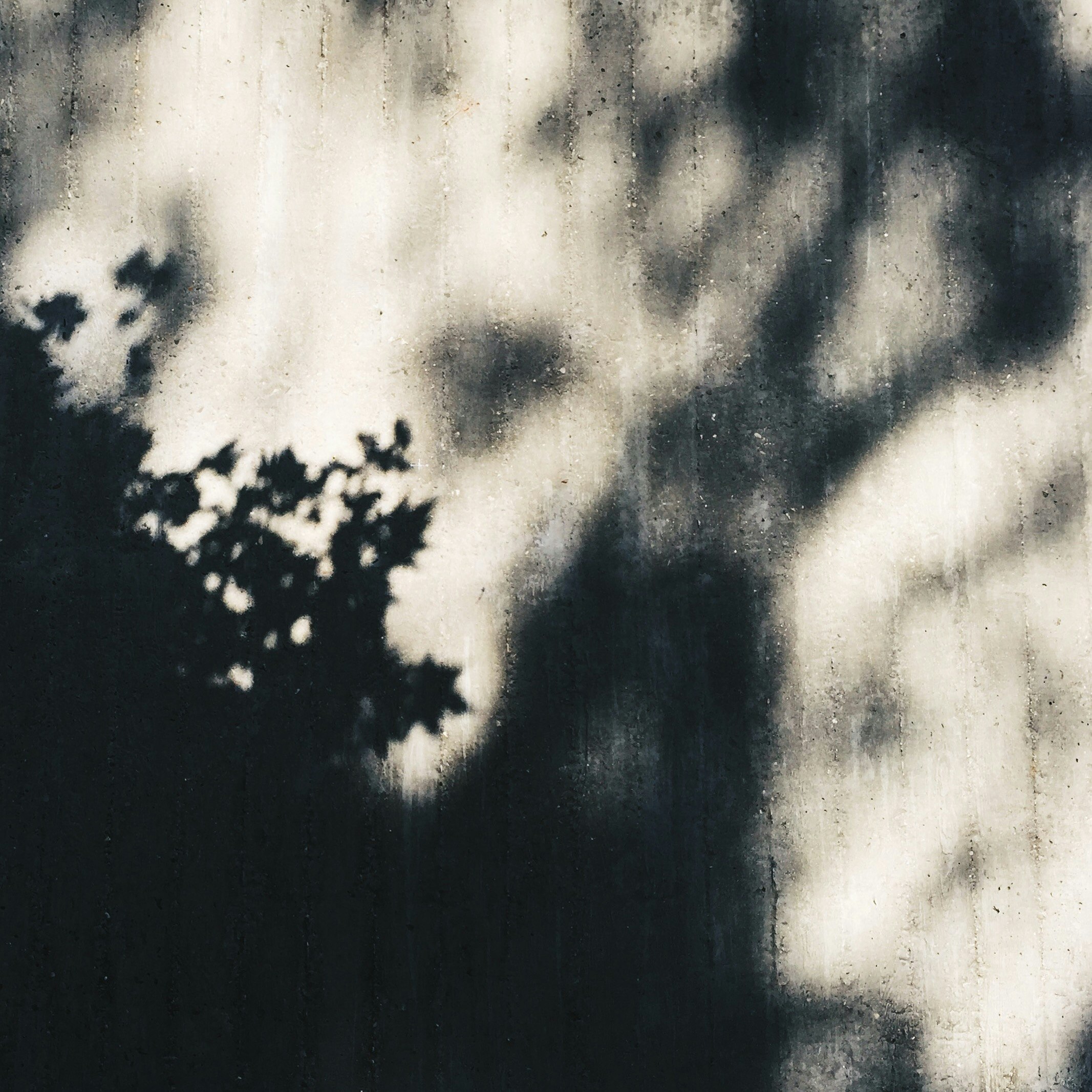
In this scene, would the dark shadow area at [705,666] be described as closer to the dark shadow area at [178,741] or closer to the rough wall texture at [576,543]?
the rough wall texture at [576,543]

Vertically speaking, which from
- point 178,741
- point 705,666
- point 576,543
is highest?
point 576,543

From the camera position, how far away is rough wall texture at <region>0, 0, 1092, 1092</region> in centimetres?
336

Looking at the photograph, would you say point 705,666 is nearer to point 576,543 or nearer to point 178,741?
point 576,543

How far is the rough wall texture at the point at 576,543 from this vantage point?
11.0 ft

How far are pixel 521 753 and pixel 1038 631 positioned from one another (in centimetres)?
218

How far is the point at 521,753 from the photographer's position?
3.42 m

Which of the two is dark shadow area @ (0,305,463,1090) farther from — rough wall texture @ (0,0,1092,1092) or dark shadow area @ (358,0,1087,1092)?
dark shadow area @ (358,0,1087,1092)

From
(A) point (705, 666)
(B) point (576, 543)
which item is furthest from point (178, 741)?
(A) point (705, 666)

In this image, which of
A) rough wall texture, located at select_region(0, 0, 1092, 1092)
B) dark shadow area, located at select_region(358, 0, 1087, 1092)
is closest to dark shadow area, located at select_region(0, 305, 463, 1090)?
rough wall texture, located at select_region(0, 0, 1092, 1092)

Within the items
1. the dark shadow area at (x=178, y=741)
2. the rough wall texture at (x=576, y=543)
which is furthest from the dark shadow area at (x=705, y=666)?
the dark shadow area at (x=178, y=741)

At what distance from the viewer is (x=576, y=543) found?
3.48 meters

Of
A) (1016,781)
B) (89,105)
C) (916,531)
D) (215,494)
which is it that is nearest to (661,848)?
(1016,781)

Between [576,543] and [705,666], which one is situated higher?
[576,543]

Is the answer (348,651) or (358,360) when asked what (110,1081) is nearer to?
(348,651)
